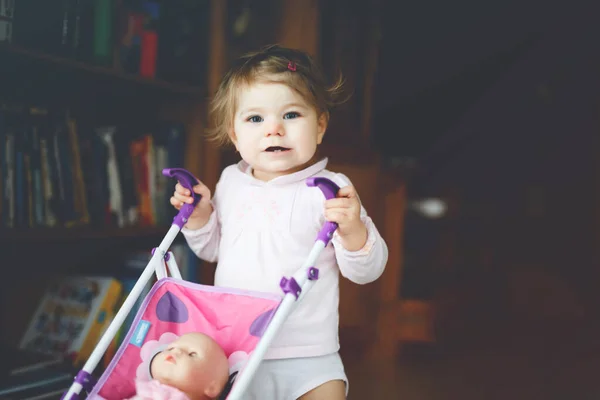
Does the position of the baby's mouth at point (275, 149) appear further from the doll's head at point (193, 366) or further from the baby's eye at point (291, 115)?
the doll's head at point (193, 366)

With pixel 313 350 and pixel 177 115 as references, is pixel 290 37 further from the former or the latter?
pixel 313 350

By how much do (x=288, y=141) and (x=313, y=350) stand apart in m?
0.42

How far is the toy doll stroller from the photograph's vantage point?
3.20 feet

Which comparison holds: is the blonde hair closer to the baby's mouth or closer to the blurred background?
the baby's mouth

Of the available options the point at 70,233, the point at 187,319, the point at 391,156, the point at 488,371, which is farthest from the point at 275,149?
the point at 391,156

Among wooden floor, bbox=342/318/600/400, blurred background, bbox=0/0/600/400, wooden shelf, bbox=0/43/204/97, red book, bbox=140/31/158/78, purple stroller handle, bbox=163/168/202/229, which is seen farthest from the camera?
wooden floor, bbox=342/318/600/400

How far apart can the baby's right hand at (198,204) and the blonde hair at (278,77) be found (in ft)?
0.47

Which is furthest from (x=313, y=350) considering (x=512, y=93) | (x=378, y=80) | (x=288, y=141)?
(x=512, y=93)

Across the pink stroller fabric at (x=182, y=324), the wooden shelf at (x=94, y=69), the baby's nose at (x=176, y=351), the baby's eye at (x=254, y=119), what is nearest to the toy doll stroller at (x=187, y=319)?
the pink stroller fabric at (x=182, y=324)

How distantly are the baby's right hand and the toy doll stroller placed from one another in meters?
0.08

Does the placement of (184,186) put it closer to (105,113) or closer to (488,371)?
(105,113)

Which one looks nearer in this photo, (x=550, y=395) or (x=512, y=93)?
(x=550, y=395)

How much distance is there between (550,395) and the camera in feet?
7.20

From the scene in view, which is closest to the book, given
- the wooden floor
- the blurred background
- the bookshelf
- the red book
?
the blurred background
